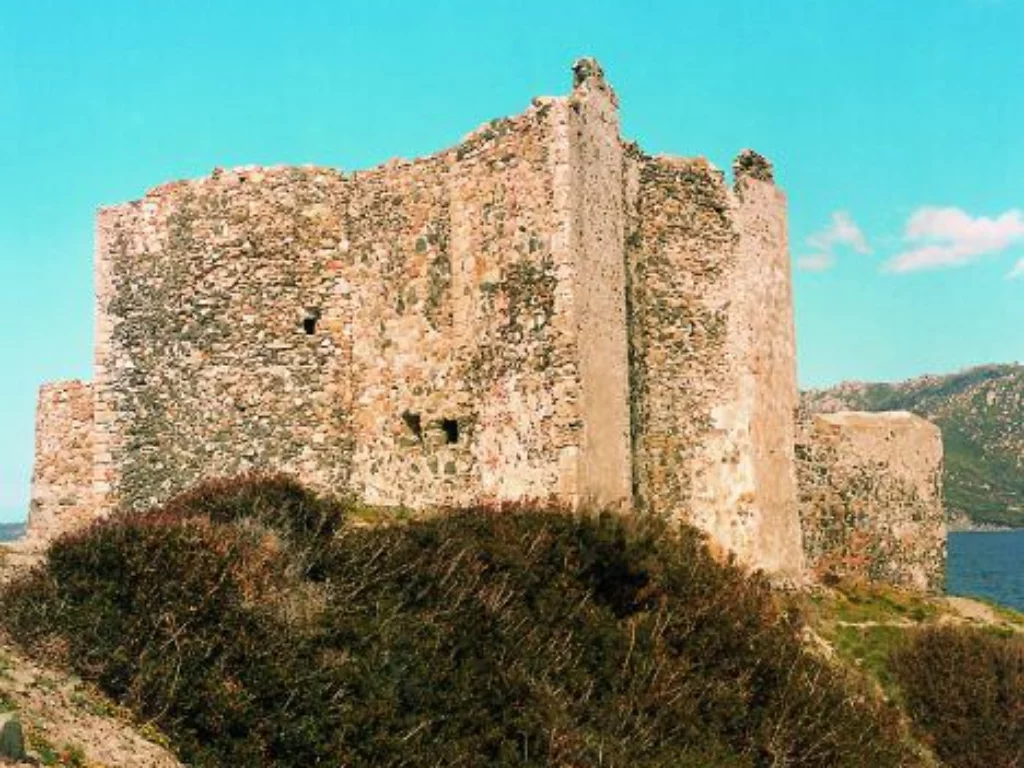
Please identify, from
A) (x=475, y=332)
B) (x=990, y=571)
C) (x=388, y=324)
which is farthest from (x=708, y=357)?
(x=990, y=571)

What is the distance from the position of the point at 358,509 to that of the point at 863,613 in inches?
411

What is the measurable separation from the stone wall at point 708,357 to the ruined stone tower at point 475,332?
0.04 metres

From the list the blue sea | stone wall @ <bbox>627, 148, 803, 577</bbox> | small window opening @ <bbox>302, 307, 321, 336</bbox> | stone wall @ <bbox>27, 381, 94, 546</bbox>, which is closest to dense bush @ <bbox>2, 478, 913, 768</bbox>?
stone wall @ <bbox>627, 148, 803, 577</bbox>

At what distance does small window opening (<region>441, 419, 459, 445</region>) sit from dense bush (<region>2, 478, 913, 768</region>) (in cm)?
168

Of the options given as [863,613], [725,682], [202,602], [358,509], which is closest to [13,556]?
[202,602]

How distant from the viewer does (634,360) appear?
17625 mm

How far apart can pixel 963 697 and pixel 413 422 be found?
11.0 m

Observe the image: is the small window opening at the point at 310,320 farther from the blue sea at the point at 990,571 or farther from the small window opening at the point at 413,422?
the blue sea at the point at 990,571

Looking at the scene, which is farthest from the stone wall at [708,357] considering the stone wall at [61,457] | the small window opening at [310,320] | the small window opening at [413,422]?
the stone wall at [61,457]

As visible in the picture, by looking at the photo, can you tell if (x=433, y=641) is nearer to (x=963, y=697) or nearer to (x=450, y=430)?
(x=450, y=430)

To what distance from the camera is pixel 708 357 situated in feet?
61.6

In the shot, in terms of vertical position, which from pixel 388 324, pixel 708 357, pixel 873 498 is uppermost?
pixel 388 324

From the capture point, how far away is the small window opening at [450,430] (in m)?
16.5

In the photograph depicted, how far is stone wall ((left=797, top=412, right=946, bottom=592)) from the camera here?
74.3 ft
